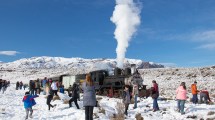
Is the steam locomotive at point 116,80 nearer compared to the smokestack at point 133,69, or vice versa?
the steam locomotive at point 116,80

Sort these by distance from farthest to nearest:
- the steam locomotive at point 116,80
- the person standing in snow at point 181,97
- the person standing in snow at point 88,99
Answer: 1. the steam locomotive at point 116,80
2. the person standing in snow at point 181,97
3. the person standing in snow at point 88,99

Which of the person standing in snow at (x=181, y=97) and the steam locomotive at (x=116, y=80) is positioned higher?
the steam locomotive at (x=116, y=80)

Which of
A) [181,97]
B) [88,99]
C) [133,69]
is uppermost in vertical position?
[133,69]

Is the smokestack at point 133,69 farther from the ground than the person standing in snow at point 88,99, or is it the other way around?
the smokestack at point 133,69

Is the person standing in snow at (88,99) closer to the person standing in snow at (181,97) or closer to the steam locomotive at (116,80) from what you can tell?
the person standing in snow at (181,97)

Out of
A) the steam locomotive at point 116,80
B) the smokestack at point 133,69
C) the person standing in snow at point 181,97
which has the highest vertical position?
the smokestack at point 133,69

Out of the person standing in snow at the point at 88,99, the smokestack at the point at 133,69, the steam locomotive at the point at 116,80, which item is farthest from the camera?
the smokestack at the point at 133,69

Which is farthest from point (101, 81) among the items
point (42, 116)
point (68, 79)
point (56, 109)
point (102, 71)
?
point (42, 116)

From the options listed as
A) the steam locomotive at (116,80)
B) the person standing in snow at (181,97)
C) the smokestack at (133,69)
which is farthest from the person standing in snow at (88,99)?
the smokestack at (133,69)

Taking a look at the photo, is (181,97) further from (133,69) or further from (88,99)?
(133,69)

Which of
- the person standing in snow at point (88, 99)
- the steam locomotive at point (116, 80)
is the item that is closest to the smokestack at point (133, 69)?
the steam locomotive at point (116, 80)

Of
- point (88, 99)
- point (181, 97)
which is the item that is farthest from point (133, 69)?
point (88, 99)

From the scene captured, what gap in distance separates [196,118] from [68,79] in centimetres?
3011

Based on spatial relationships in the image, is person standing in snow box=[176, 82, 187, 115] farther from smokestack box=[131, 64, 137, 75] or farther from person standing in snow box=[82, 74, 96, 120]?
smokestack box=[131, 64, 137, 75]
